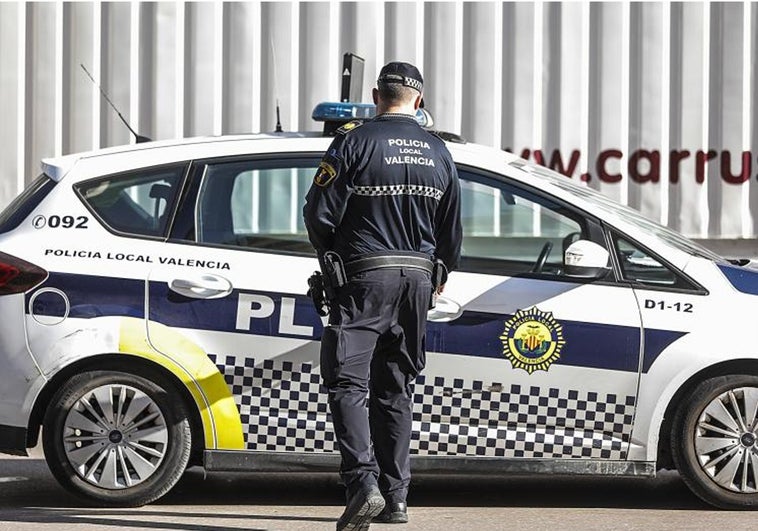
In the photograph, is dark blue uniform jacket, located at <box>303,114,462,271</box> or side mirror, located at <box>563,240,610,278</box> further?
side mirror, located at <box>563,240,610,278</box>

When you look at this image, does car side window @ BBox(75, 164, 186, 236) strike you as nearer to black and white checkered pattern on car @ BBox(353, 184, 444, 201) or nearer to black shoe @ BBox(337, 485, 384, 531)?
black and white checkered pattern on car @ BBox(353, 184, 444, 201)

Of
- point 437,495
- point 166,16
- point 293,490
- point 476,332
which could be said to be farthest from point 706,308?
point 166,16

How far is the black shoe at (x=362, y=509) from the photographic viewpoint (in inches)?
193

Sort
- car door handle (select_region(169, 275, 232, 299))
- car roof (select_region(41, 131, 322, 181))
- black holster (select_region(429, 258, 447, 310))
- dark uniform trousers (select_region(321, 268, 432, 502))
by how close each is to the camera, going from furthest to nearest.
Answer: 1. car roof (select_region(41, 131, 322, 181))
2. car door handle (select_region(169, 275, 232, 299))
3. black holster (select_region(429, 258, 447, 310))
4. dark uniform trousers (select_region(321, 268, 432, 502))

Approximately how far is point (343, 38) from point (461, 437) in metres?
4.34

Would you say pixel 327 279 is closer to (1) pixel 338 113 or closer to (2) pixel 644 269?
(1) pixel 338 113

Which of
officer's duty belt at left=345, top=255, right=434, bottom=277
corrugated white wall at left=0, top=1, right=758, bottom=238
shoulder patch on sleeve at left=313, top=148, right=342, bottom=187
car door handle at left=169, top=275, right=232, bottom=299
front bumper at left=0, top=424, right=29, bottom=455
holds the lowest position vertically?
front bumper at left=0, top=424, right=29, bottom=455

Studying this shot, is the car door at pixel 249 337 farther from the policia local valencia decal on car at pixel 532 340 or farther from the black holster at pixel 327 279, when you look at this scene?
the policia local valencia decal on car at pixel 532 340

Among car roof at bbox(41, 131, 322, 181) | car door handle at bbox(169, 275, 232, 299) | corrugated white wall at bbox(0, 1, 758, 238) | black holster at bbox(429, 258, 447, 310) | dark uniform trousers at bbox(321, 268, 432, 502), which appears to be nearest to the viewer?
dark uniform trousers at bbox(321, 268, 432, 502)

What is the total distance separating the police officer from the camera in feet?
16.6

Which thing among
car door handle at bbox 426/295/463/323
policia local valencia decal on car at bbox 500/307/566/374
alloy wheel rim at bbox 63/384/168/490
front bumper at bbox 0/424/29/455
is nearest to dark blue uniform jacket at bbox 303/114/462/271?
car door handle at bbox 426/295/463/323

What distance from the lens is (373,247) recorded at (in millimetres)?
5098

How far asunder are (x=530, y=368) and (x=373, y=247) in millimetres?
911

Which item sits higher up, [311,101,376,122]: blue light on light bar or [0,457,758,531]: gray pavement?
[311,101,376,122]: blue light on light bar
